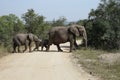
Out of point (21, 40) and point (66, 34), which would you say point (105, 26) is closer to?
point (66, 34)

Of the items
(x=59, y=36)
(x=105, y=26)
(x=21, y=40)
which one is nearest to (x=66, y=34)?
(x=59, y=36)

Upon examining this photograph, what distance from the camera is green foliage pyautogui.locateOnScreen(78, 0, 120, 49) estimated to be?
38.1 meters

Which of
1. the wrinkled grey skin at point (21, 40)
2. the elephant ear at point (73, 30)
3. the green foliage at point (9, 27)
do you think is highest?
the green foliage at point (9, 27)

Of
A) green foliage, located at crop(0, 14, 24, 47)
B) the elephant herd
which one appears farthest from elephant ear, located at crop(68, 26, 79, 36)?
green foliage, located at crop(0, 14, 24, 47)

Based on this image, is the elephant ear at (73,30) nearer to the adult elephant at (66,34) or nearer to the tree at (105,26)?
the adult elephant at (66,34)

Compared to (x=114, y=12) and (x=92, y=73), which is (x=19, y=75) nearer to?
(x=92, y=73)

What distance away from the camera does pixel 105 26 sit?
3825 cm

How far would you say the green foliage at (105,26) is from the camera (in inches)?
1500

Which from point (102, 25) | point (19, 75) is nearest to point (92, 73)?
point (19, 75)

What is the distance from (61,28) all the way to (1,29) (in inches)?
788

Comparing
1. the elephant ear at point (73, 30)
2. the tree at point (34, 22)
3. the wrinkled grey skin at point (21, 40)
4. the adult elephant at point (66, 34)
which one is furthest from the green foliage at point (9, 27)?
the elephant ear at point (73, 30)

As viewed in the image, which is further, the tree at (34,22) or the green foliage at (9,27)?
the tree at (34,22)

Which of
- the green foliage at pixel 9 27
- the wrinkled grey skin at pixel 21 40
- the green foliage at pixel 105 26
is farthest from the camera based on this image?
the green foliage at pixel 9 27

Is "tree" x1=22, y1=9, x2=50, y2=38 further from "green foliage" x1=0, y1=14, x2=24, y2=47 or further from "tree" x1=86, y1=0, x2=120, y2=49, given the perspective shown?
"tree" x1=86, y1=0, x2=120, y2=49
